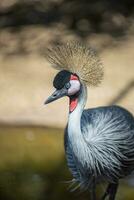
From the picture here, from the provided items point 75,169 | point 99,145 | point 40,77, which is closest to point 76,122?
point 99,145

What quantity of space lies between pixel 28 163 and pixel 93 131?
1539 millimetres

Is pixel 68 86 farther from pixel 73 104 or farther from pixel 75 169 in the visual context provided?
pixel 75 169

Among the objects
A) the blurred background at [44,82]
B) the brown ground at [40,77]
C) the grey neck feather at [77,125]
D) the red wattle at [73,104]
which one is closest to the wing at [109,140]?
the grey neck feather at [77,125]

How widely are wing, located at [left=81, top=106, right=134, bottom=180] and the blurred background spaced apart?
74 centimetres

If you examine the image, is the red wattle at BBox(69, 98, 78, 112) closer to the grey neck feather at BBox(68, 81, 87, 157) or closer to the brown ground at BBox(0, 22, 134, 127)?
the grey neck feather at BBox(68, 81, 87, 157)

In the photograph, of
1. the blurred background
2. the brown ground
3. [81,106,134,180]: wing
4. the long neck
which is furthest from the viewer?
the brown ground

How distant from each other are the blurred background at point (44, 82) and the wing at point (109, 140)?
0.74 metres

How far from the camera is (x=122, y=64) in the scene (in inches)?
263

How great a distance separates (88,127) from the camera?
3936 millimetres

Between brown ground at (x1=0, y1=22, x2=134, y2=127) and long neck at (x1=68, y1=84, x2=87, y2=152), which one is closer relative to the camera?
long neck at (x1=68, y1=84, x2=87, y2=152)

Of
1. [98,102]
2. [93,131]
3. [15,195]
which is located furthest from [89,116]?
[98,102]

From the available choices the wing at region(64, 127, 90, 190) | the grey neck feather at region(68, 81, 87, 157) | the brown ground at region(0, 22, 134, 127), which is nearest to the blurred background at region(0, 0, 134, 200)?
the brown ground at region(0, 22, 134, 127)

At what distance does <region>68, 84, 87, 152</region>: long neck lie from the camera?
11.7 ft

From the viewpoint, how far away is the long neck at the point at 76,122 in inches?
141
